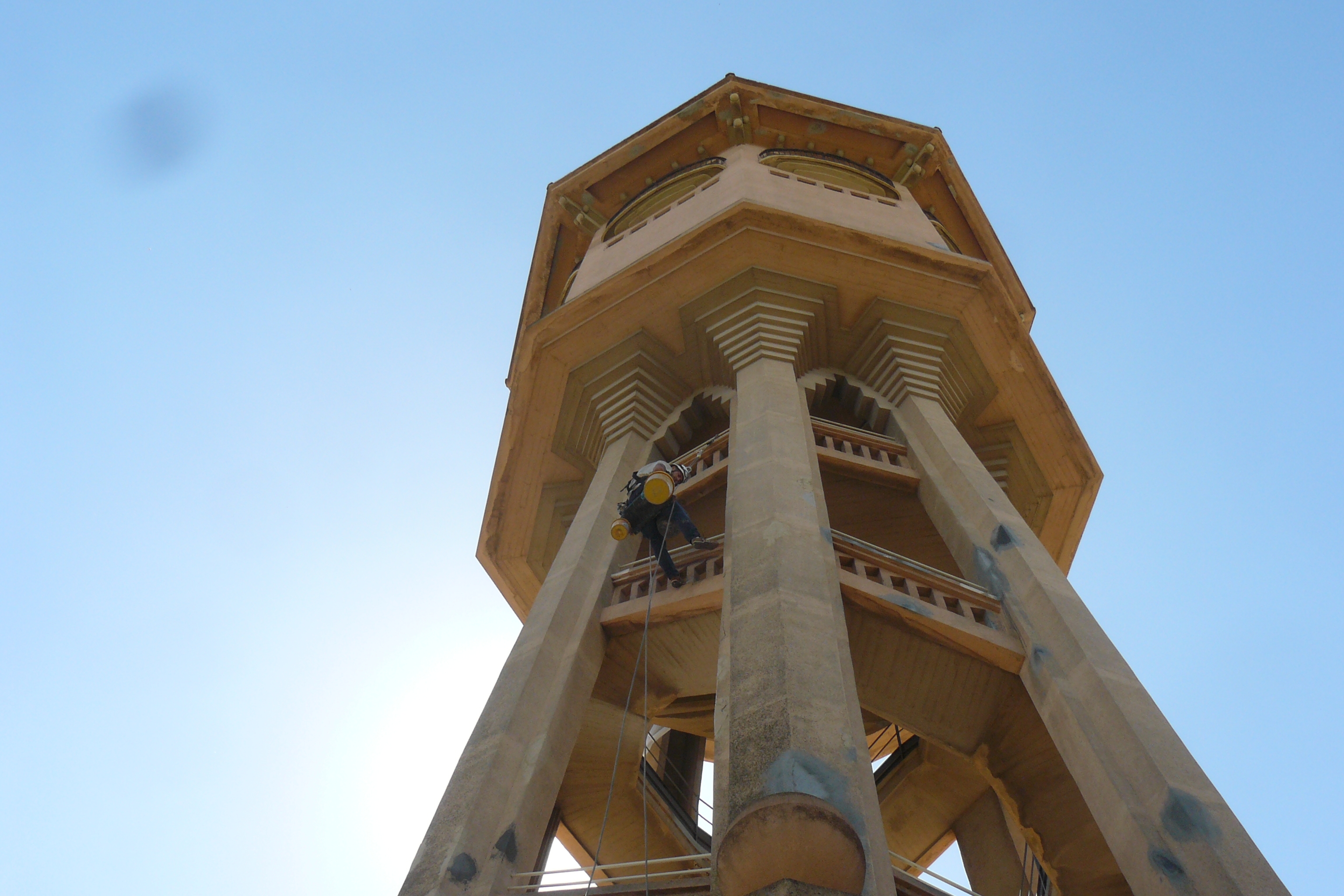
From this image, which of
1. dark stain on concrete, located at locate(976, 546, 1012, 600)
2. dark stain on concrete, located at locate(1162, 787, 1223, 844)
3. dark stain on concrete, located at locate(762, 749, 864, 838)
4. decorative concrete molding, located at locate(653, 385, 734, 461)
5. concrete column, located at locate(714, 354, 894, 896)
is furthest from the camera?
decorative concrete molding, located at locate(653, 385, 734, 461)

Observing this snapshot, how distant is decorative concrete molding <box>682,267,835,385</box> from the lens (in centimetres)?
1273

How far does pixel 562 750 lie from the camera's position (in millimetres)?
8055

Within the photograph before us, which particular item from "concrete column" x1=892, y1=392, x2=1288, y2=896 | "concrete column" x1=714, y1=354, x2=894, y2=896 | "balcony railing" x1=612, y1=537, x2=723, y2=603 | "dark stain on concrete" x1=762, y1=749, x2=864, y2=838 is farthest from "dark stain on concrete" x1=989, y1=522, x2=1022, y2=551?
"dark stain on concrete" x1=762, y1=749, x2=864, y2=838

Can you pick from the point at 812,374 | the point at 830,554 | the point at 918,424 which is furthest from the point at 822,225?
the point at 830,554

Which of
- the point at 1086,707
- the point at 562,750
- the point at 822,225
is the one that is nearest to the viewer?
the point at 1086,707

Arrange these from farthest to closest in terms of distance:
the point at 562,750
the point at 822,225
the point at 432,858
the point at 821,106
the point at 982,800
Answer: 1. the point at 821,106
2. the point at 822,225
3. the point at 982,800
4. the point at 562,750
5. the point at 432,858

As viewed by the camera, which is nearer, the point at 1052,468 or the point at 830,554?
the point at 830,554

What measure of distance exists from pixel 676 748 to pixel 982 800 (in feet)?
13.0

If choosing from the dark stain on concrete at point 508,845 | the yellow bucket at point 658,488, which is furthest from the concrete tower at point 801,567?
the yellow bucket at point 658,488

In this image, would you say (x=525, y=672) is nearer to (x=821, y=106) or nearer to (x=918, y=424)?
(x=918, y=424)

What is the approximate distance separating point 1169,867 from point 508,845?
4146 mm

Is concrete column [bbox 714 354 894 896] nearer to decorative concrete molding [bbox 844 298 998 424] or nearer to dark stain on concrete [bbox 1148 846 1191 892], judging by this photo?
dark stain on concrete [bbox 1148 846 1191 892]

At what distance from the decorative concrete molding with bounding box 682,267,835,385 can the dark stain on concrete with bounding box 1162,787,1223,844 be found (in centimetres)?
730

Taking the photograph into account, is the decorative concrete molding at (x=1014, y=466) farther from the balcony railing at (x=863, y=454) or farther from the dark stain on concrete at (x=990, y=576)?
the dark stain on concrete at (x=990, y=576)
